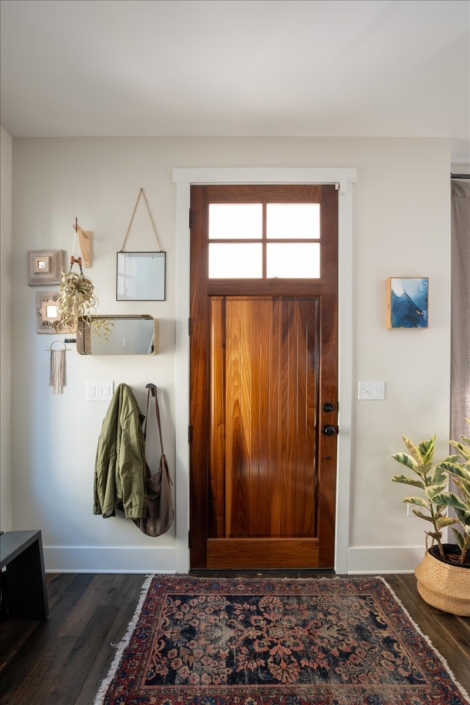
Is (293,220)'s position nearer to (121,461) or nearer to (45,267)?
(45,267)

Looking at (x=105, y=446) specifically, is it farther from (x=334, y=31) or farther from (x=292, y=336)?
(x=334, y=31)

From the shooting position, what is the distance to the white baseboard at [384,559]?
7.85 feet

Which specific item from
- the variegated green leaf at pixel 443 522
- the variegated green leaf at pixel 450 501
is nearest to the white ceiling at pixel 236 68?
the variegated green leaf at pixel 450 501

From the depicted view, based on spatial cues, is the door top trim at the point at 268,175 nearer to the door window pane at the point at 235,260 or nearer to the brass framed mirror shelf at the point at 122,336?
the door window pane at the point at 235,260

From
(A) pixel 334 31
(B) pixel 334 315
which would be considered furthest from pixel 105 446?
(A) pixel 334 31

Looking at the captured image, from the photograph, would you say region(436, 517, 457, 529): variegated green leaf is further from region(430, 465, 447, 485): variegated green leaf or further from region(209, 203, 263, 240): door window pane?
region(209, 203, 263, 240): door window pane

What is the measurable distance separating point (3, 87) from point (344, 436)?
108 inches

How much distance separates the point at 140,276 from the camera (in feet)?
7.88

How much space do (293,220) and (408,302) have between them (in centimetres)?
88

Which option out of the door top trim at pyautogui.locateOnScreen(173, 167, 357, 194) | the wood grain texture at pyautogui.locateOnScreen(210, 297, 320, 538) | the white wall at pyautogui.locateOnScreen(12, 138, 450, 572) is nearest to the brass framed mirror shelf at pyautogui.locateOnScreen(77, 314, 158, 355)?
the white wall at pyautogui.locateOnScreen(12, 138, 450, 572)

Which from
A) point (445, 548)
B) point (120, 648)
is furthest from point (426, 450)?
point (120, 648)

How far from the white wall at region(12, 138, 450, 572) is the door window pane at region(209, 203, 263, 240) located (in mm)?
260

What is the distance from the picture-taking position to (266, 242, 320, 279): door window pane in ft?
7.84

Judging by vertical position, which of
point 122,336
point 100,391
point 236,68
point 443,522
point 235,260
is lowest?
point 443,522
